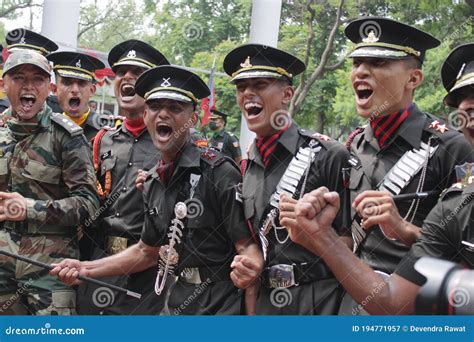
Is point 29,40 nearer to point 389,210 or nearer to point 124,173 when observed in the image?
point 124,173

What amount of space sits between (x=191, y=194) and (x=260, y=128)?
57 cm

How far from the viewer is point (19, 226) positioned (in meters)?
4.97

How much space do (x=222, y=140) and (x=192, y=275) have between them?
835cm

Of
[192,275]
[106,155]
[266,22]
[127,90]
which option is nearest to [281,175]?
[192,275]

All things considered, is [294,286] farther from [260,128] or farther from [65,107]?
[65,107]

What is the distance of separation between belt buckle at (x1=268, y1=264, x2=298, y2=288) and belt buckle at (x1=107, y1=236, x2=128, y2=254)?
1.55m

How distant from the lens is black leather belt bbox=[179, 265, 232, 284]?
438cm

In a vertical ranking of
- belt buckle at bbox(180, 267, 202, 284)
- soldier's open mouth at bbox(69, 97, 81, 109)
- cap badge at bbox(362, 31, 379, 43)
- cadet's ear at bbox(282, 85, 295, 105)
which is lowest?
belt buckle at bbox(180, 267, 202, 284)

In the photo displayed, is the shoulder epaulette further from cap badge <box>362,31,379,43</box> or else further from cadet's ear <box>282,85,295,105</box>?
cap badge <box>362,31,379,43</box>

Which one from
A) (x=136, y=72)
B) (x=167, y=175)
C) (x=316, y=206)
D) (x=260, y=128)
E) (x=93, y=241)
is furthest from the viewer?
(x=136, y=72)

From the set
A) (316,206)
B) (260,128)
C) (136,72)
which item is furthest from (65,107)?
(316,206)

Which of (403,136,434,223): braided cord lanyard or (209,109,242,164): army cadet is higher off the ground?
(403,136,434,223): braided cord lanyard

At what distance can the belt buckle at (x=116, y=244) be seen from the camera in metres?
5.25

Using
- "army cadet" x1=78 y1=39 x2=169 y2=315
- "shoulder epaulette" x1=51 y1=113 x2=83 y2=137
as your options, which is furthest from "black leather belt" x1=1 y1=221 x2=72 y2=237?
"shoulder epaulette" x1=51 y1=113 x2=83 y2=137
